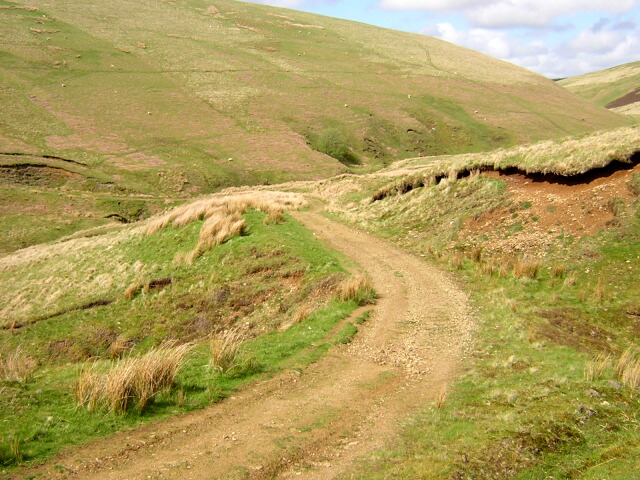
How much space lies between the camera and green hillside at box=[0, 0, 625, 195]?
5381 centimetres

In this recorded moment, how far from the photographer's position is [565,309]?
12.2 meters

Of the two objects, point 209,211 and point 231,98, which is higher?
point 231,98

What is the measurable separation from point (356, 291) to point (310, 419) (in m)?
6.07

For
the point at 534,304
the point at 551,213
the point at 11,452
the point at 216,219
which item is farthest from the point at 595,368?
the point at 216,219

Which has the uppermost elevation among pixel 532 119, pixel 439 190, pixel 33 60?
pixel 532 119

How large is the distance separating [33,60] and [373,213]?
68.8 m

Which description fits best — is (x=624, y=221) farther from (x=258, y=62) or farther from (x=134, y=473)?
(x=258, y=62)

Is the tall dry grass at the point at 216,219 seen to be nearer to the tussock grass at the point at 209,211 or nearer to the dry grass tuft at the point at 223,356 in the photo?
the tussock grass at the point at 209,211

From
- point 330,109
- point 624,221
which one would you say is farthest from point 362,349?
point 330,109

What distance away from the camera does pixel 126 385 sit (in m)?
7.52

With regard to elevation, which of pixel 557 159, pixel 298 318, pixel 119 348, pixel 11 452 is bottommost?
pixel 119 348

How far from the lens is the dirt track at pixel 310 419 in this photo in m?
6.39

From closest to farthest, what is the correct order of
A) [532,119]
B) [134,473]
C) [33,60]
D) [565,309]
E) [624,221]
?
[134,473], [565,309], [624,221], [33,60], [532,119]

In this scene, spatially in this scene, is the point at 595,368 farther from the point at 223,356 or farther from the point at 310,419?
the point at 223,356
